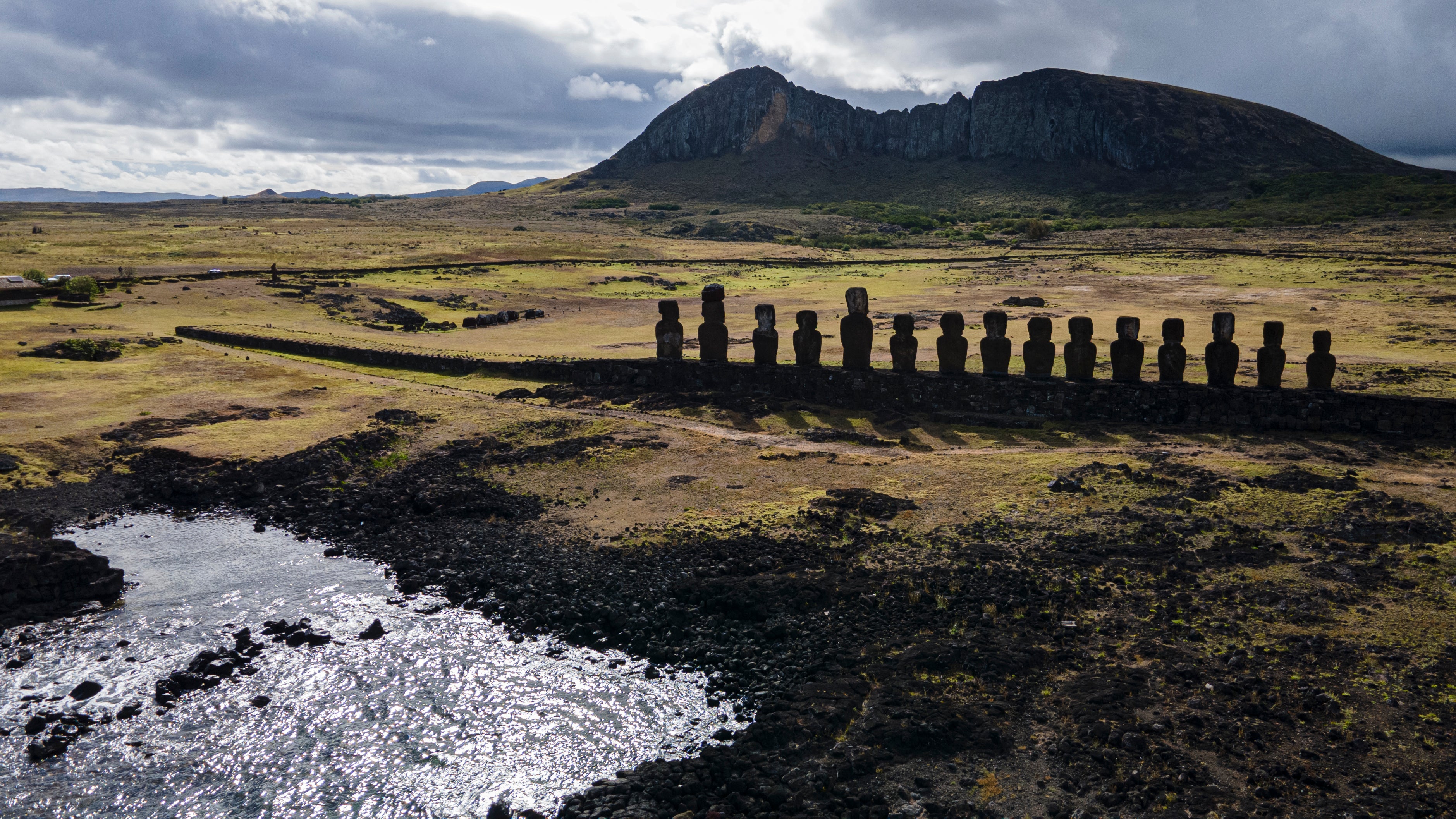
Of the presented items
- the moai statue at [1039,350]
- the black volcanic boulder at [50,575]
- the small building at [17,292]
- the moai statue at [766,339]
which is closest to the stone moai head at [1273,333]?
the moai statue at [1039,350]

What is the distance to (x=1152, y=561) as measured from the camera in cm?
1388

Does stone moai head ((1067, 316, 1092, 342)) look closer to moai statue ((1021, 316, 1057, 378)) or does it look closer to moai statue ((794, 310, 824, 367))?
moai statue ((1021, 316, 1057, 378))

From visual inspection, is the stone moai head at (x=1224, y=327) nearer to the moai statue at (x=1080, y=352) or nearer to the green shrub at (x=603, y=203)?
the moai statue at (x=1080, y=352)

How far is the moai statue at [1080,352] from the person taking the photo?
22.0 meters

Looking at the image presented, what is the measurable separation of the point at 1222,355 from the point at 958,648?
1328 cm

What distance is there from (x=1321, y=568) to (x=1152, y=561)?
2290 millimetres

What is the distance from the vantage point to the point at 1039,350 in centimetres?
2261

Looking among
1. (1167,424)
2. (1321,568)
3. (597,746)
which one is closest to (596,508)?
(597,746)

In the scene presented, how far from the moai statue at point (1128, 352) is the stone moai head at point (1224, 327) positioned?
1.65m

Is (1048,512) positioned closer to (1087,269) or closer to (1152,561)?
(1152,561)

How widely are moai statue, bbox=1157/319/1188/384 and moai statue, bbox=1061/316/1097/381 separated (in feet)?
5.18

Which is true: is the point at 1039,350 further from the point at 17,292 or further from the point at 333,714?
the point at 17,292

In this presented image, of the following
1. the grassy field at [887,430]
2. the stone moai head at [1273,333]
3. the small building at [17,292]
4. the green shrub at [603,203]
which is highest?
the green shrub at [603,203]

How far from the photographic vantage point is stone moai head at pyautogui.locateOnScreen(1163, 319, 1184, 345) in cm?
2153
